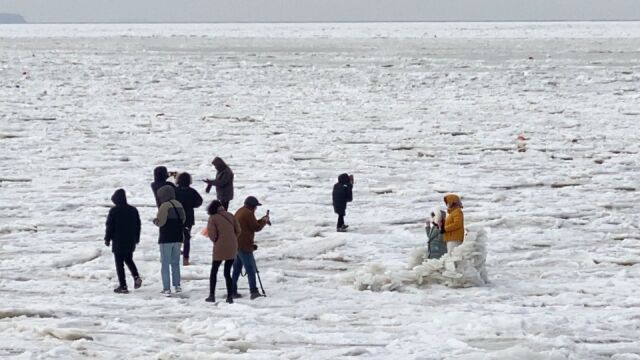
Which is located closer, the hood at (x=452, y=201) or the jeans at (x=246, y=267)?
the jeans at (x=246, y=267)

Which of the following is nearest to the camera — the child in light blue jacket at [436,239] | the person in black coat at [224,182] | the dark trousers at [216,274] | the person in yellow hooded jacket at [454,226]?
the dark trousers at [216,274]

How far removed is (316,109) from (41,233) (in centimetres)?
1557

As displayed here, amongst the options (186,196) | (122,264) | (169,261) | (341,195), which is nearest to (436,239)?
(341,195)

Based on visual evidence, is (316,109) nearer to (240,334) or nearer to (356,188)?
(356,188)

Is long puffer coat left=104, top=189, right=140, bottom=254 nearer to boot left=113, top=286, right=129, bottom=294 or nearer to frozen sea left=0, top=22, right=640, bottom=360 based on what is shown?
boot left=113, top=286, right=129, bottom=294

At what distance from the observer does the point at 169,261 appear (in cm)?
1036

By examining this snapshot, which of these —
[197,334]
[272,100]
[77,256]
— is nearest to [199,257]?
[77,256]

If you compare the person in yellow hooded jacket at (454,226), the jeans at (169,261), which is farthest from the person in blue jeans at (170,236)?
the person in yellow hooded jacket at (454,226)

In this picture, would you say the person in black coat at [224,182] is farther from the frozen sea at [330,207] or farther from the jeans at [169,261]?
the jeans at [169,261]

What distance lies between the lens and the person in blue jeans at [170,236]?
10219 millimetres

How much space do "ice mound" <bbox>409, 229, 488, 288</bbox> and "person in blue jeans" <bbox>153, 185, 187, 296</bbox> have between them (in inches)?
95.8

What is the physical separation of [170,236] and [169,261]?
11.2 inches

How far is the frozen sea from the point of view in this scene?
29.5 ft

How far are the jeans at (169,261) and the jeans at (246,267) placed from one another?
0.58 metres
